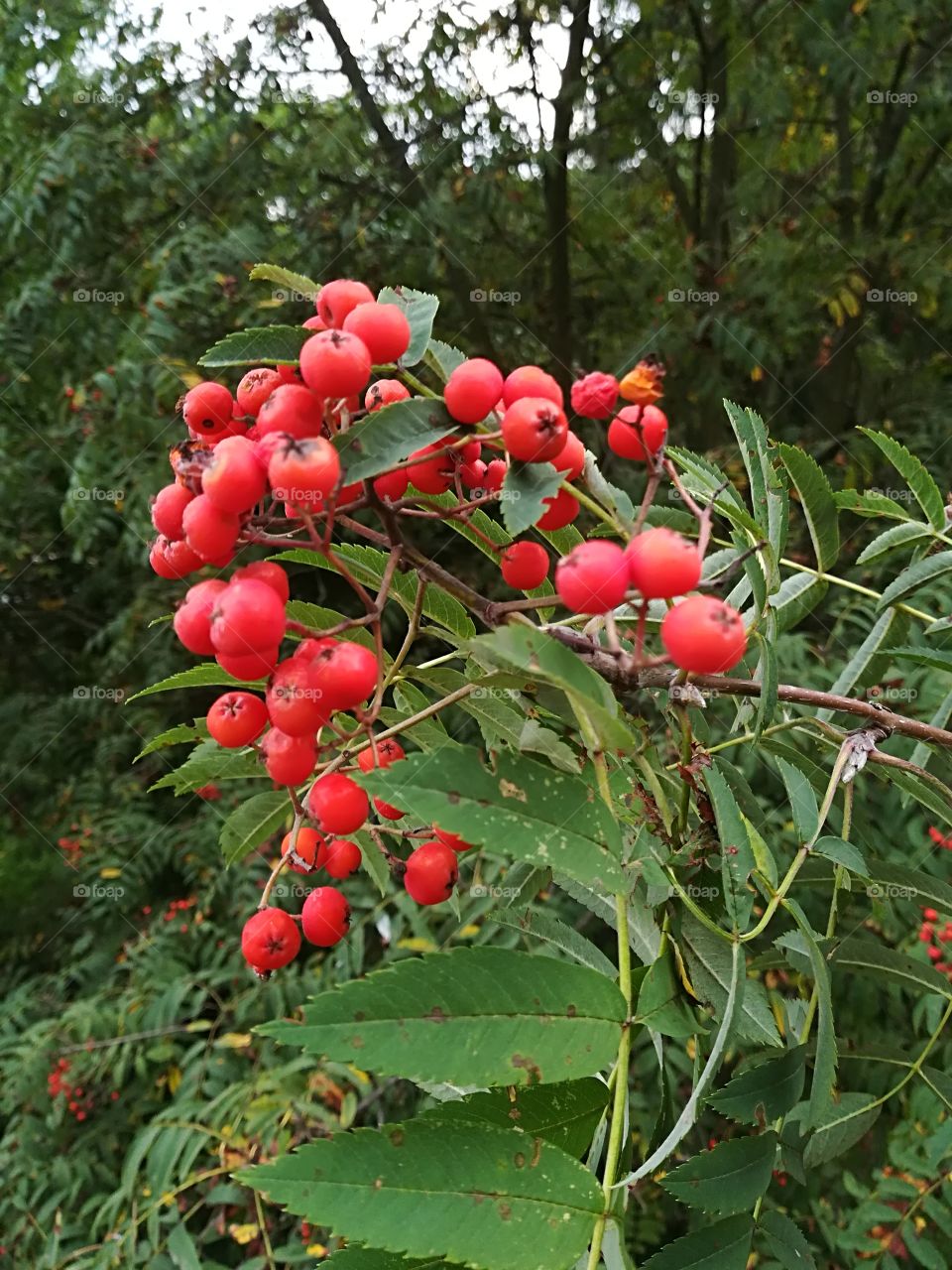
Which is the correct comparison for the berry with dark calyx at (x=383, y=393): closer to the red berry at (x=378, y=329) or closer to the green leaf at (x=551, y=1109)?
the red berry at (x=378, y=329)

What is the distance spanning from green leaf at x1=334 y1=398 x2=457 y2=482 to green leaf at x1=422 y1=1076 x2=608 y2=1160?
46cm

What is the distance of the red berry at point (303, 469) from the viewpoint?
0.61 m

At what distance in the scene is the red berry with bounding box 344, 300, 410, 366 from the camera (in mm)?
673

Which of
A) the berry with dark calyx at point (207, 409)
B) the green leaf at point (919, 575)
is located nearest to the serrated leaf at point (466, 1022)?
the berry with dark calyx at point (207, 409)

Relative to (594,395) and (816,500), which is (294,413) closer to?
(594,395)

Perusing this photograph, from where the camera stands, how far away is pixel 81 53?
368 cm

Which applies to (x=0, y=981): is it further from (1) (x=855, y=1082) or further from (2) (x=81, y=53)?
(2) (x=81, y=53)

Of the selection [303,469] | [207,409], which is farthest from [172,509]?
[303,469]

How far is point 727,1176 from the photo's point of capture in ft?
2.40

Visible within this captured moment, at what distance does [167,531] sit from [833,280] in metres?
3.43

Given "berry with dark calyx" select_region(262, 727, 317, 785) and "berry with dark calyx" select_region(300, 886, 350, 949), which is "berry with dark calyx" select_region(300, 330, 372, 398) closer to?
"berry with dark calyx" select_region(262, 727, 317, 785)

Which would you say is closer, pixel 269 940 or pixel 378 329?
pixel 378 329

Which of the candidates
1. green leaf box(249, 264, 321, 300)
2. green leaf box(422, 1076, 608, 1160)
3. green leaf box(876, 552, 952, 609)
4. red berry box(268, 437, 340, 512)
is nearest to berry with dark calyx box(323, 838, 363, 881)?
green leaf box(422, 1076, 608, 1160)

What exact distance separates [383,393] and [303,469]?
8.9 inches
